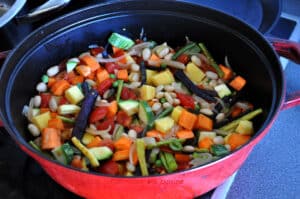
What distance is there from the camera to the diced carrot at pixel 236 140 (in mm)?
756

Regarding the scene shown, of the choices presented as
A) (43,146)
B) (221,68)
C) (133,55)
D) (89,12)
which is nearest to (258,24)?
(221,68)

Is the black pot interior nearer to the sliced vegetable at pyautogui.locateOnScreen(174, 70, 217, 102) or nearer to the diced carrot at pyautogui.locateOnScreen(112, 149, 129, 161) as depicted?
the sliced vegetable at pyautogui.locateOnScreen(174, 70, 217, 102)

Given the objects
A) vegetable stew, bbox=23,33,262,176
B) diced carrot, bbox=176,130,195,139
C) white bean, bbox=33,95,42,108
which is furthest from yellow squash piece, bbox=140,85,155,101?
white bean, bbox=33,95,42,108

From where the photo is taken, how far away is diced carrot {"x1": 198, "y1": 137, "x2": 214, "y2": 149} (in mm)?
757

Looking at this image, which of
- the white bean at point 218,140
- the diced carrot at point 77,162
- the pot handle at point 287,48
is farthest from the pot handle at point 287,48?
the diced carrot at point 77,162

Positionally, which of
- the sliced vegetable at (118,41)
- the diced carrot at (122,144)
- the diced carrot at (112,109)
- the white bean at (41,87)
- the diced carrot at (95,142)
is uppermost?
the sliced vegetable at (118,41)

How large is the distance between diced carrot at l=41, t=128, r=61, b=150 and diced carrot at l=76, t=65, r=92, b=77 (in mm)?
165

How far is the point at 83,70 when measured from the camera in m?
0.89

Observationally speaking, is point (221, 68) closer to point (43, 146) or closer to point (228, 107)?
point (228, 107)

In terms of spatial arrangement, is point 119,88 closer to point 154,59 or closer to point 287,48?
point 154,59

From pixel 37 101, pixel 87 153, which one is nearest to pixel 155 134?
pixel 87 153

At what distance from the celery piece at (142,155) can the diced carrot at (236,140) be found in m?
0.16

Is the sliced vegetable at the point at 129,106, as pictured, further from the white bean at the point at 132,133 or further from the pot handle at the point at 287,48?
the pot handle at the point at 287,48

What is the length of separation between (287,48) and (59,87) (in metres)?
0.46
